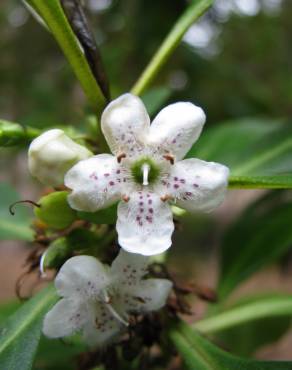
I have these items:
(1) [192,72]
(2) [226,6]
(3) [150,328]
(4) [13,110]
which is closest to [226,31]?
(2) [226,6]

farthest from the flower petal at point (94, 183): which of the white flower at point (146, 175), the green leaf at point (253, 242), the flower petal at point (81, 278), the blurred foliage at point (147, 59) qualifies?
the blurred foliage at point (147, 59)

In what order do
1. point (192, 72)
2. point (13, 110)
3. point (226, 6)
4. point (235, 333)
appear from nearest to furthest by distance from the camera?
1. point (235, 333)
2. point (192, 72)
3. point (226, 6)
4. point (13, 110)

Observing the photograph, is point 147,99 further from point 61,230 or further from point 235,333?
point 235,333

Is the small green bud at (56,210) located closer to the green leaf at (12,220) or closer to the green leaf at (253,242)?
the green leaf at (12,220)

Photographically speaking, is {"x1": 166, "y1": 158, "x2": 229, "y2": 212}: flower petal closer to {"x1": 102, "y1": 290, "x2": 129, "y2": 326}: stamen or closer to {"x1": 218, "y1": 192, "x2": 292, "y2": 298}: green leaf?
{"x1": 102, "y1": 290, "x2": 129, "y2": 326}: stamen

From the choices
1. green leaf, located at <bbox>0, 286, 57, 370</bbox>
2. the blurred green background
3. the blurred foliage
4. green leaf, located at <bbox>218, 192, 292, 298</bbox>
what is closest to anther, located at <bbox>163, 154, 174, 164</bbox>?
green leaf, located at <bbox>0, 286, 57, 370</bbox>

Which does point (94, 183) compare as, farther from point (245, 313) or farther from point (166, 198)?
point (245, 313)
